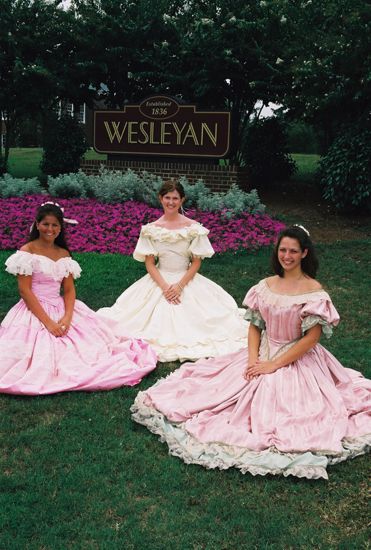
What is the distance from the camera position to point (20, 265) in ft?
15.7

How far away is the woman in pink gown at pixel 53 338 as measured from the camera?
4.54 meters

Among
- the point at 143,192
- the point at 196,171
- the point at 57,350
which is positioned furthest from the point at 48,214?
the point at 196,171

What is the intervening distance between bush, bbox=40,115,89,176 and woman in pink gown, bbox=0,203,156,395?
10561 millimetres

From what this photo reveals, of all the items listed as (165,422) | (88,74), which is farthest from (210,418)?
(88,74)

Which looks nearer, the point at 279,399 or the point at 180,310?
Result: the point at 279,399

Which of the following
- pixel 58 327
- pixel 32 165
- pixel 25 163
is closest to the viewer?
pixel 58 327

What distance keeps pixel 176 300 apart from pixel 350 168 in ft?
19.1

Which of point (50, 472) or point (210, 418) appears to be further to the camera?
point (210, 418)

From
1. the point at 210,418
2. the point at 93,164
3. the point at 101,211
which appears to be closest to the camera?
the point at 210,418

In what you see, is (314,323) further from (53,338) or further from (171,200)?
(171,200)

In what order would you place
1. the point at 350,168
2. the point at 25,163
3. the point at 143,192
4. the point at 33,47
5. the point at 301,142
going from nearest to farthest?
1. the point at 350,168
2. the point at 143,192
3. the point at 33,47
4. the point at 25,163
5. the point at 301,142

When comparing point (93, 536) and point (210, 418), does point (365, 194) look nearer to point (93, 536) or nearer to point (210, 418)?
point (210, 418)

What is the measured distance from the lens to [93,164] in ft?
42.9

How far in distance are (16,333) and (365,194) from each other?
24.6 ft
